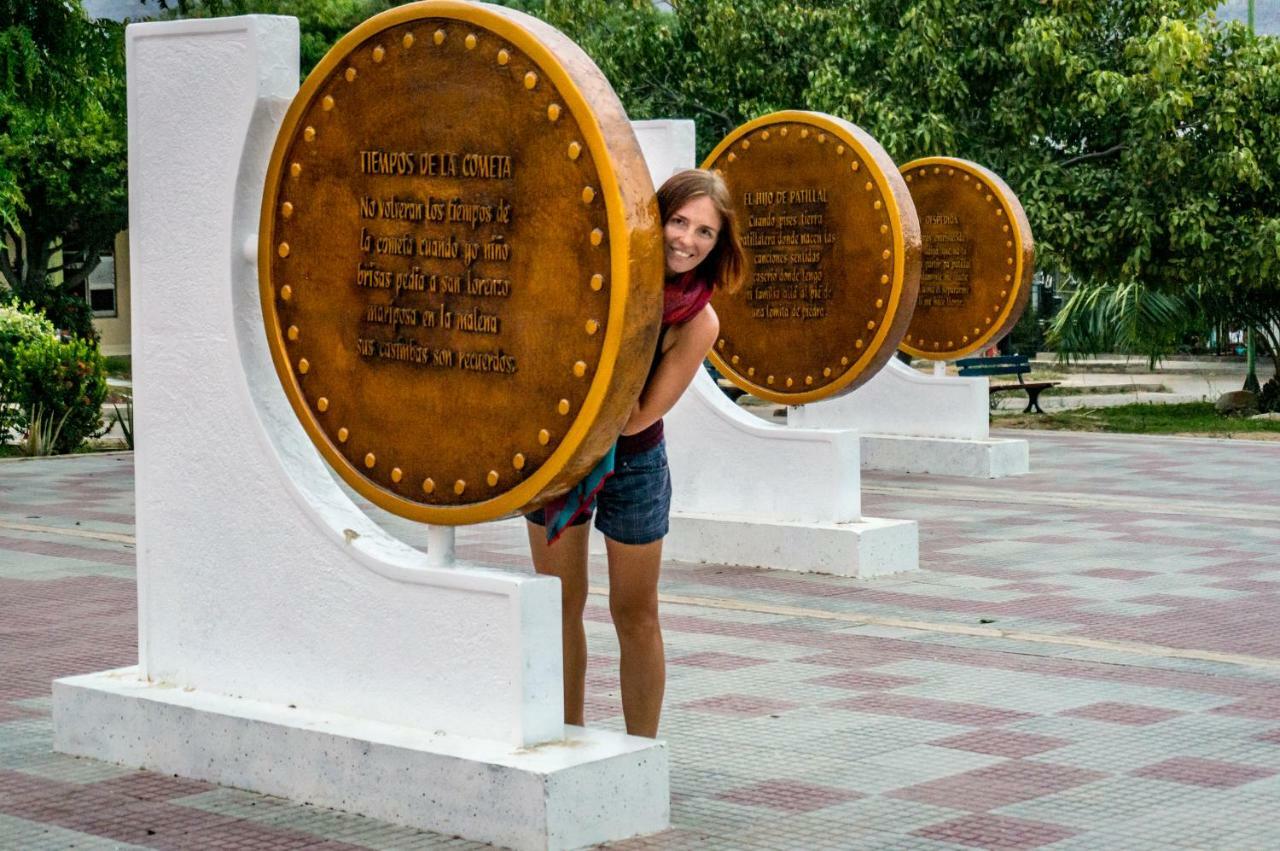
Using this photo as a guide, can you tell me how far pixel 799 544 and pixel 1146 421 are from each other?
11649 mm

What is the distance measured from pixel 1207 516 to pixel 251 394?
8.02m

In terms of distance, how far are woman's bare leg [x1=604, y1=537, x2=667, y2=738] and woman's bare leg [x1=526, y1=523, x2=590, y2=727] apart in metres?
0.11

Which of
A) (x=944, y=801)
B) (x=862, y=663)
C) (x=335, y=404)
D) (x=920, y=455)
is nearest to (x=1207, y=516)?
(x=920, y=455)

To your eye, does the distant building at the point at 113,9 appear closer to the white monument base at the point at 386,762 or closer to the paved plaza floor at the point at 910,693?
the paved plaza floor at the point at 910,693

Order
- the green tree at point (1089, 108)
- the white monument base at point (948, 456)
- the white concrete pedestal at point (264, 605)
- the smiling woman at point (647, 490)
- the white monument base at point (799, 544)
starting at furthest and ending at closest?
the green tree at point (1089, 108) → the white monument base at point (948, 456) → the white monument base at point (799, 544) → the smiling woman at point (647, 490) → the white concrete pedestal at point (264, 605)

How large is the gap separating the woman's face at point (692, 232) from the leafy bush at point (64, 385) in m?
13.0

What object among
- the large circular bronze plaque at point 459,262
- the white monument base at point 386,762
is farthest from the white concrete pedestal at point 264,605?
the large circular bronze plaque at point 459,262

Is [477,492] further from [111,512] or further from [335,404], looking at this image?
[111,512]

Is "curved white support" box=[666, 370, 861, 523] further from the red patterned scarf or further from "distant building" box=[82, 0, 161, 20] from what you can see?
"distant building" box=[82, 0, 161, 20]

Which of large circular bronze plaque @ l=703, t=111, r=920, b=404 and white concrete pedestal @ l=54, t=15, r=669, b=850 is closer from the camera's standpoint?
white concrete pedestal @ l=54, t=15, r=669, b=850

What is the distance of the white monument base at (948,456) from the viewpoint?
14.7 meters

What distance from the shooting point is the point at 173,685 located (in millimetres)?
5949

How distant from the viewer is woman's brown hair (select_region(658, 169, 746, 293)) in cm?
500

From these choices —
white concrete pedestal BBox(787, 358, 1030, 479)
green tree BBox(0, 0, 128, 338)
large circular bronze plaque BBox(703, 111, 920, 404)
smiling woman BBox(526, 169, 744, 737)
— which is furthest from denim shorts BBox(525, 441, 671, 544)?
green tree BBox(0, 0, 128, 338)
